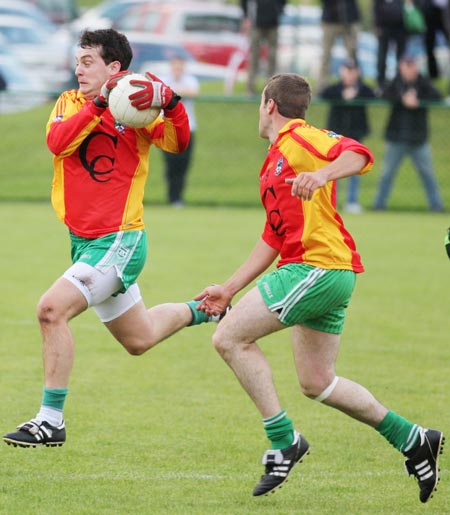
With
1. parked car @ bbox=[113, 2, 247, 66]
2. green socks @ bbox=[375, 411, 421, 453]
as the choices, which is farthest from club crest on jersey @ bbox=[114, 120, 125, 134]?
parked car @ bbox=[113, 2, 247, 66]

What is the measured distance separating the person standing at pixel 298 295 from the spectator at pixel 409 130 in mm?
13315

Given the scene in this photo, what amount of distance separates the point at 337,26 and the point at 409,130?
4679 millimetres

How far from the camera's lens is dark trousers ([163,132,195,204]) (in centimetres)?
1955

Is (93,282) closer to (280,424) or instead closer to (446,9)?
(280,424)

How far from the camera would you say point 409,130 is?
1900cm

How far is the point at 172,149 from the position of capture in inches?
264

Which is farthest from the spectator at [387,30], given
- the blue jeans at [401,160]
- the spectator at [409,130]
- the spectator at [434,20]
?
the blue jeans at [401,160]

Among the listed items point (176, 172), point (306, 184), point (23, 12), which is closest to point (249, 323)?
point (306, 184)

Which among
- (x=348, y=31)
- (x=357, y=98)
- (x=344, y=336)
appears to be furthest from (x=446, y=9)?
(x=344, y=336)

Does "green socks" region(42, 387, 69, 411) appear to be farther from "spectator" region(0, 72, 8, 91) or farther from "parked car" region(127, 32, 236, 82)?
"parked car" region(127, 32, 236, 82)

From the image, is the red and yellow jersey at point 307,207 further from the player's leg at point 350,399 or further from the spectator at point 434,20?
the spectator at point 434,20

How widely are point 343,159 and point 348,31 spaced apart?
1802 cm

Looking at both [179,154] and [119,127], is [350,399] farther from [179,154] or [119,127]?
[179,154]

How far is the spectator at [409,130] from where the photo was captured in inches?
747
